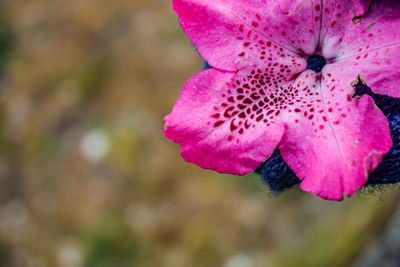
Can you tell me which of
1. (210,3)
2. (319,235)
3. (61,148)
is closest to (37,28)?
(61,148)

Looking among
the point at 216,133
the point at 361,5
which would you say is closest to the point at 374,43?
the point at 361,5

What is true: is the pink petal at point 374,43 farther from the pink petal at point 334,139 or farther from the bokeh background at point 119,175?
the bokeh background at point 119,175

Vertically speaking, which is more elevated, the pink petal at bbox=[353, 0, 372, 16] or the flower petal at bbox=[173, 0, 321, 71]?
the flower petal at bbox=[173, 0, 321, 71]

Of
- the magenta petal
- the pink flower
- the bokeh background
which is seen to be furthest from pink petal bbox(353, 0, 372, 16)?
the bokeh background

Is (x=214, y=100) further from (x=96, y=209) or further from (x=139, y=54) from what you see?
(x=139, y=54)

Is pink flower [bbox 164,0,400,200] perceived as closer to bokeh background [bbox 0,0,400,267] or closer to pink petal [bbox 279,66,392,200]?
pink petal [bbox 279,66,392,200]
